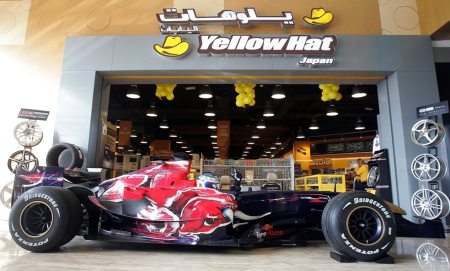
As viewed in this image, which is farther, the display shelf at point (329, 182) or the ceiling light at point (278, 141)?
the ceiling light at point (278, 141)

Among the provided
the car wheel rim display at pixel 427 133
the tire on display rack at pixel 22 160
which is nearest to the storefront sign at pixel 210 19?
the car wheel rim display at pixel 427 133

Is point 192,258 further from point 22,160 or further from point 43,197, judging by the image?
point 22,160

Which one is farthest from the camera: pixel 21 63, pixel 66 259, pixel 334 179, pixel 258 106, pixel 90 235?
pixel 258 106

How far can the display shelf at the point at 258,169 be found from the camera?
8.30 m

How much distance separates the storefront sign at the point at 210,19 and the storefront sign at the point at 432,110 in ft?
8.10

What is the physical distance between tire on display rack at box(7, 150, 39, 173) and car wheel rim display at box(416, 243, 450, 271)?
4.99m

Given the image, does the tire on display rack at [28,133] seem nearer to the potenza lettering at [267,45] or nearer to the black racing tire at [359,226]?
the potenza lettering at [267,45]

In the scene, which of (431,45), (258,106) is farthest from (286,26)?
(258,106)

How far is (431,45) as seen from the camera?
524 centimetres

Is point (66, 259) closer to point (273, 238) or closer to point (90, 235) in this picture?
point (90, 235)

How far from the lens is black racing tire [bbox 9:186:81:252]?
108 inches

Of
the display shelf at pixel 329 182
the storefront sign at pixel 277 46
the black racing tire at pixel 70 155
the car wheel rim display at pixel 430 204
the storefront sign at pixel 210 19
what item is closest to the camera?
the car wheel rim display at pixel 430 204

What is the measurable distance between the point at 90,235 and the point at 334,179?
5.90 meters

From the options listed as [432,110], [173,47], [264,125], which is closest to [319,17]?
[432,110]
